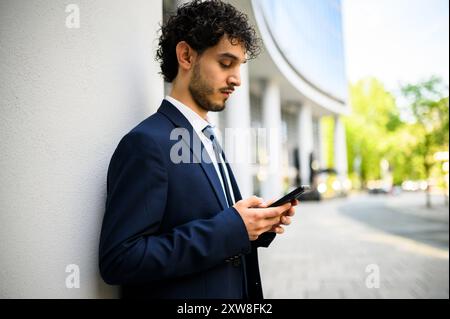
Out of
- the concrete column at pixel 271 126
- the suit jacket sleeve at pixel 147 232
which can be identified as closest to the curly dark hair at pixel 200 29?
the suit jacket sleeve at pixel 147 232

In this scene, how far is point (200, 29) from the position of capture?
1.54 metres

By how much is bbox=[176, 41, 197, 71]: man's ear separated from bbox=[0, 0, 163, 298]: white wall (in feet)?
0.92

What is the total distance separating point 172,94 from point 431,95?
1598 cm

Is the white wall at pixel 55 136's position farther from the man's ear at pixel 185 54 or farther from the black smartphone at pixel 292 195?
the black smartphone at pixel 292 195

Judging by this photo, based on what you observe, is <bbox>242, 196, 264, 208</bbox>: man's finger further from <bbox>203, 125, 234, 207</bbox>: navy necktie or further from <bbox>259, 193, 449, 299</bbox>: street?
<bbox>259, 193, 449, 299</bbox>: street

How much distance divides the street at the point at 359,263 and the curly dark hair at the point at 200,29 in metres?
3.87

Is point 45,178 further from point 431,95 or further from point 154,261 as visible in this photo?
point 431,95

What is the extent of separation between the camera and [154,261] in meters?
1.12

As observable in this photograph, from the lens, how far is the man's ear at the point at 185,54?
1.57 m

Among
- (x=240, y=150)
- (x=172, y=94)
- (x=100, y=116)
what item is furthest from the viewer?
(x=240, y=150)

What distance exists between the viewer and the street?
505 centimetres

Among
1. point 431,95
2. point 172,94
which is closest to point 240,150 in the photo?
point 172,94

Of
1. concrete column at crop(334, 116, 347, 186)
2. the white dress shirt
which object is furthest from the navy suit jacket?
concrete column at crop(334, 116, 347, 186)

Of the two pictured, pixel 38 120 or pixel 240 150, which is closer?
pixel 38 120
